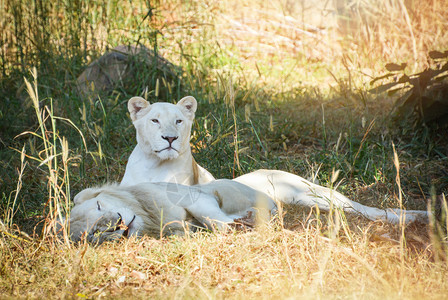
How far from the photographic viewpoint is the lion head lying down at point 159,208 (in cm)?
344

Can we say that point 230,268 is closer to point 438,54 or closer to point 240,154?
point 240,154

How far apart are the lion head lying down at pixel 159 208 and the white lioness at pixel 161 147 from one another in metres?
0.30

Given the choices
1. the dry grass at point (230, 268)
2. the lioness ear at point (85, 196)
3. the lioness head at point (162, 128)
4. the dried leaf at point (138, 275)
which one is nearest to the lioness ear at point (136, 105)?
the lioness head at point (162, 128)

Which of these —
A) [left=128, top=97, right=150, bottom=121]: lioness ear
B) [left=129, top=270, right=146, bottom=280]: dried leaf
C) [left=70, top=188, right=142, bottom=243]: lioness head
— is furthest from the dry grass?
[left=128, top=97, right=150, bottom=121]: lioness ear

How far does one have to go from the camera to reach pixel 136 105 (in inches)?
177

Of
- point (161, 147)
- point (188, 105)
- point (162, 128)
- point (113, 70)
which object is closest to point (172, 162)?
point (161, 147)

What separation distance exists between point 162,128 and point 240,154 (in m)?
1.38

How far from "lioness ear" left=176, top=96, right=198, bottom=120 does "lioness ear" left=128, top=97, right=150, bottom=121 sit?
11.5 inches

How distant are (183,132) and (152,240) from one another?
116 centimetres

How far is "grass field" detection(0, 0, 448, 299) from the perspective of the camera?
114 inches

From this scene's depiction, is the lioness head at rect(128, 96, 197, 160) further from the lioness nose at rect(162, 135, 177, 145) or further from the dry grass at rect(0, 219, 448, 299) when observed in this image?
the dry grass at rect(0, 219, 448, 299)

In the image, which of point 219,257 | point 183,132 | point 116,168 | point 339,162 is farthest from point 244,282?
point 116,168

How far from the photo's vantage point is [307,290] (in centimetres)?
260

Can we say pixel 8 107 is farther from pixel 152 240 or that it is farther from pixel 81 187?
pixel 152 240
